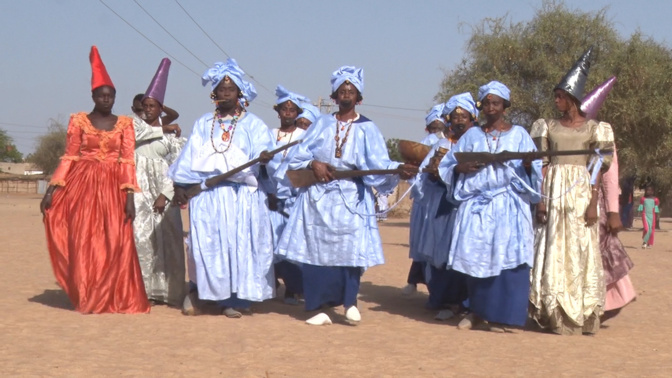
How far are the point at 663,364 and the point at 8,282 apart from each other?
7020 mm

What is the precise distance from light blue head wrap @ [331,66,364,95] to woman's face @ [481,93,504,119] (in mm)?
1075

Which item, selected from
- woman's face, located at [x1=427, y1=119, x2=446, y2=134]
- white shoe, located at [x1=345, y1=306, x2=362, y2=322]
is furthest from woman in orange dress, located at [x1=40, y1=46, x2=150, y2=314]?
woman's face, located at [x1=427, y1=119, x2=446, y2=134]

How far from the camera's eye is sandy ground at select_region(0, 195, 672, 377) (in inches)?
231

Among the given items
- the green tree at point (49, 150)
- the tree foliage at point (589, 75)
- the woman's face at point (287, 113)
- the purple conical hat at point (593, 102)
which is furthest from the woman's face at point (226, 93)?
the green tree at point (49, 150)

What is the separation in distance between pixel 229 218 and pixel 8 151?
11780 cm

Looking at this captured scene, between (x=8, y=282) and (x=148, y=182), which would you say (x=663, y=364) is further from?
(x=8, y=282)

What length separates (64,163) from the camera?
8383 mm

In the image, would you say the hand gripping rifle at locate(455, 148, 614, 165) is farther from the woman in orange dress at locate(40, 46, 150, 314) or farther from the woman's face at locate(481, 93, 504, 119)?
the woman in orange dress at locate(40, 46, 150, 314)

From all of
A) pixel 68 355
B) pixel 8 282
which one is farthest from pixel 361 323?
pixel 8 282

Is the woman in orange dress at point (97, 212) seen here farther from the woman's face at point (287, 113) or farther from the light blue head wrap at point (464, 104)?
the light blue head wrap at point (464, 104)

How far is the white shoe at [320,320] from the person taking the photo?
310 inches

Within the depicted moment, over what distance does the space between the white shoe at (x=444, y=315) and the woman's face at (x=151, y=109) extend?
333 centimetres

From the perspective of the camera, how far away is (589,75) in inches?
1151

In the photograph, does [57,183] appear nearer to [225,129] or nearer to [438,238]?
[225,129]
